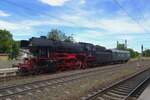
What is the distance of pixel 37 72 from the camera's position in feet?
80.7

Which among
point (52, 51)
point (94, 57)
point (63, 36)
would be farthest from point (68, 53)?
point (63, 36)

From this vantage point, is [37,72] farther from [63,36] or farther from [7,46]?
[7,46]

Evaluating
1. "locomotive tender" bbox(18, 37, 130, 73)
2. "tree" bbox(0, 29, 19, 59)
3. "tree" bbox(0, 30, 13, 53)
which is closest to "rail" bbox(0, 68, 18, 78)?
"locomotive tender" bbox(18, 37, 130, 73)

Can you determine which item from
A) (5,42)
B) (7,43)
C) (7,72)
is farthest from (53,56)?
(5,42)

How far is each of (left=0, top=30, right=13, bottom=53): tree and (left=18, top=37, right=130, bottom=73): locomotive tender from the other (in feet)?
244

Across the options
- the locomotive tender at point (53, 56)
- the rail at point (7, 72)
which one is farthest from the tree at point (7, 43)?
the rail at point (7, 72)

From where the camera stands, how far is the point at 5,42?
368 feet

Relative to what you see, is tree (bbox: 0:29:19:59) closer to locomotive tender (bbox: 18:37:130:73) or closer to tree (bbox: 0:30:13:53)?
tree (bbox: 0:30:13:53)

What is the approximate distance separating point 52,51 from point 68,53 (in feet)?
11.3

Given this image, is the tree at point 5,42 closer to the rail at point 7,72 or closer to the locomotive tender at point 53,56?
the locomotive tender at point 53,56

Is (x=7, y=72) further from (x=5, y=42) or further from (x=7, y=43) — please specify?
(x=5, y=42)

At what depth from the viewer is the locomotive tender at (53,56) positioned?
23.9 meters

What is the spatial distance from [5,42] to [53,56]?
8952 cm

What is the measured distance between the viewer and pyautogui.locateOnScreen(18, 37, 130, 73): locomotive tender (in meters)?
23.9
